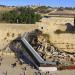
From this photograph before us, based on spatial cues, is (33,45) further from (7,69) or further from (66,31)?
(7,69)

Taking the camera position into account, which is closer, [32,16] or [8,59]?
[8,59]

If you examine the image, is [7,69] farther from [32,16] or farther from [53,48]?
[32,16]

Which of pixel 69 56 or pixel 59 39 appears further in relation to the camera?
pixel 59 39

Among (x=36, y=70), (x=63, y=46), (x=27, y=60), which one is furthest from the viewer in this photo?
(x=63, y=46)

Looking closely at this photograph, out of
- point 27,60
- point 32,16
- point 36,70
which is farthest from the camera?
point 32,16

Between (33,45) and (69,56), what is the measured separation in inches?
116

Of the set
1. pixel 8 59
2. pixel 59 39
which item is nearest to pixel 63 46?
pixel 59 39

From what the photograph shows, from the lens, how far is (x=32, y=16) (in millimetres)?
42688

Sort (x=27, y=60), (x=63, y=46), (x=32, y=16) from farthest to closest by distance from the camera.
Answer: (x=32, y=16) < (x=63, y=46) < (x=27, y=60)

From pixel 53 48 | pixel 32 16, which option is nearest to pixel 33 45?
pixel 53 48

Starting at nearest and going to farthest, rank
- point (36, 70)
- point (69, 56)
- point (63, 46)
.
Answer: point (36, 70)
point (69, 56)
point (63, 46)

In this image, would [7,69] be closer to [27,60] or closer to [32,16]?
[27,60]

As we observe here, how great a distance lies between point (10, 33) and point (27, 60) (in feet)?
20.2

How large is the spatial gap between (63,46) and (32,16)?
293 inches
